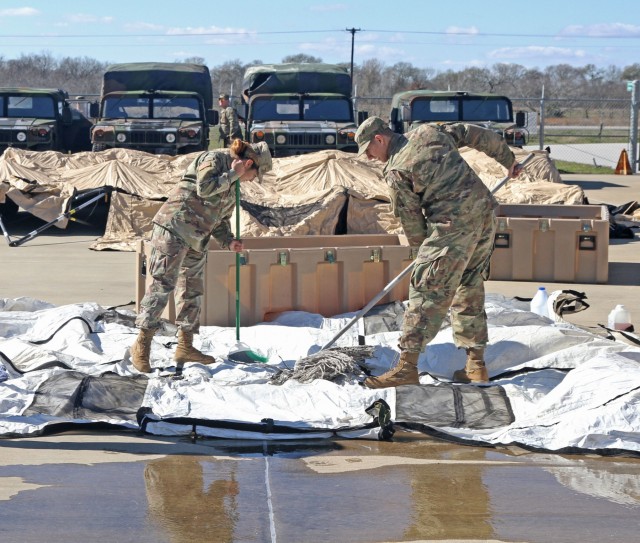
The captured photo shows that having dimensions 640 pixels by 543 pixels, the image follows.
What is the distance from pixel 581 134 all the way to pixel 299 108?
18145mm

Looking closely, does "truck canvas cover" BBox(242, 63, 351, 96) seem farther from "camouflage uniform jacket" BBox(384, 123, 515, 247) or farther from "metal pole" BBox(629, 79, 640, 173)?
"camouflage uniform jacket" BBox(384, 123, 515, 247)

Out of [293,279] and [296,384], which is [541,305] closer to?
[293,279]

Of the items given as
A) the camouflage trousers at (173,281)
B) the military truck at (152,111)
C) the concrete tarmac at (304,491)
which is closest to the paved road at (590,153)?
the military truck at (152,111)

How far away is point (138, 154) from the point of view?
15.7m

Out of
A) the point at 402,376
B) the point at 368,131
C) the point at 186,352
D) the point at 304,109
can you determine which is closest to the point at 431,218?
the point at 368,131

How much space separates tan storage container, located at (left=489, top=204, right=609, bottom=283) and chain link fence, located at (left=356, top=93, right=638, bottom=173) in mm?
10052

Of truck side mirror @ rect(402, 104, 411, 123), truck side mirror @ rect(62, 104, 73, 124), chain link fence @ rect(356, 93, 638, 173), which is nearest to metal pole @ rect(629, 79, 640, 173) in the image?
chain link fence @ rect(356, 93, 638, 173)

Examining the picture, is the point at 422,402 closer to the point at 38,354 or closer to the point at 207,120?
the point at 38,354

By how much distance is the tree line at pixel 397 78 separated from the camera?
61031 mm

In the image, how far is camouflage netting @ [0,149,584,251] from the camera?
12805mm

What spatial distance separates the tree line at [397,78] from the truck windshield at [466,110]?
121 feet

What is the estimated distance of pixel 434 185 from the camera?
659 centimetres

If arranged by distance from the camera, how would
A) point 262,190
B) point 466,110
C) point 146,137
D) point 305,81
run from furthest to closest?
point 305,81
point 466,110
point 146,137
point 262,190

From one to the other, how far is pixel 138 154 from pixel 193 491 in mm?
Answer: 11201
